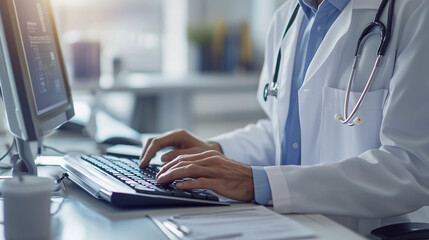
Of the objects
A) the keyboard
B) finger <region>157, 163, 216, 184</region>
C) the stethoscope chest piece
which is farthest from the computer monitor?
the stethoscope chest piece

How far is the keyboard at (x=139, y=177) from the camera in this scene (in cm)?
86

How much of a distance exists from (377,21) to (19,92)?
699mm

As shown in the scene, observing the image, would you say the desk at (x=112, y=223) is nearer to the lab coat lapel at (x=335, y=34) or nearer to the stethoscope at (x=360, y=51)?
the stethoscope at (x=360, y=51)

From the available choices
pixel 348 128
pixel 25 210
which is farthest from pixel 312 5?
pixel 25 210

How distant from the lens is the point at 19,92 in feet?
2.72

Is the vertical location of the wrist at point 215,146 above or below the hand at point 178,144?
below

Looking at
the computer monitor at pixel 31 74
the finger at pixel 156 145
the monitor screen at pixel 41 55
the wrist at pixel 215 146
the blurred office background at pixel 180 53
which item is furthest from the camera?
the blurred office background at pixel 180 53

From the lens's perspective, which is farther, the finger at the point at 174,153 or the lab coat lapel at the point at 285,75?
the lab coat lapel at the point at 285,75

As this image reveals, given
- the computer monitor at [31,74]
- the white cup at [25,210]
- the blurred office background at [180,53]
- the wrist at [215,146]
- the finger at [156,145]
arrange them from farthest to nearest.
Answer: the blurred office background at [180,53]
the wrist at [215,146]
the finger at [156,145]
the computer monitor at [31,74]
the white cup at [25,210]

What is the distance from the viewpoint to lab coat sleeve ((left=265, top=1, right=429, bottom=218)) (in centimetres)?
89

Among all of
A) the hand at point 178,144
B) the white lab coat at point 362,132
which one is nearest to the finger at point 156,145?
the hand at point 178,144

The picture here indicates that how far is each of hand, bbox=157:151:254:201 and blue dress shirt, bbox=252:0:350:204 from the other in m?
0.35

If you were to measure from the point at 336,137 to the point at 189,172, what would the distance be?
1.31ft

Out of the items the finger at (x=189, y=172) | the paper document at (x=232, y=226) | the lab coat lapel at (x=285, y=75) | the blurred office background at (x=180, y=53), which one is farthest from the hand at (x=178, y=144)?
the blurred office background at (x=180, y=53)
